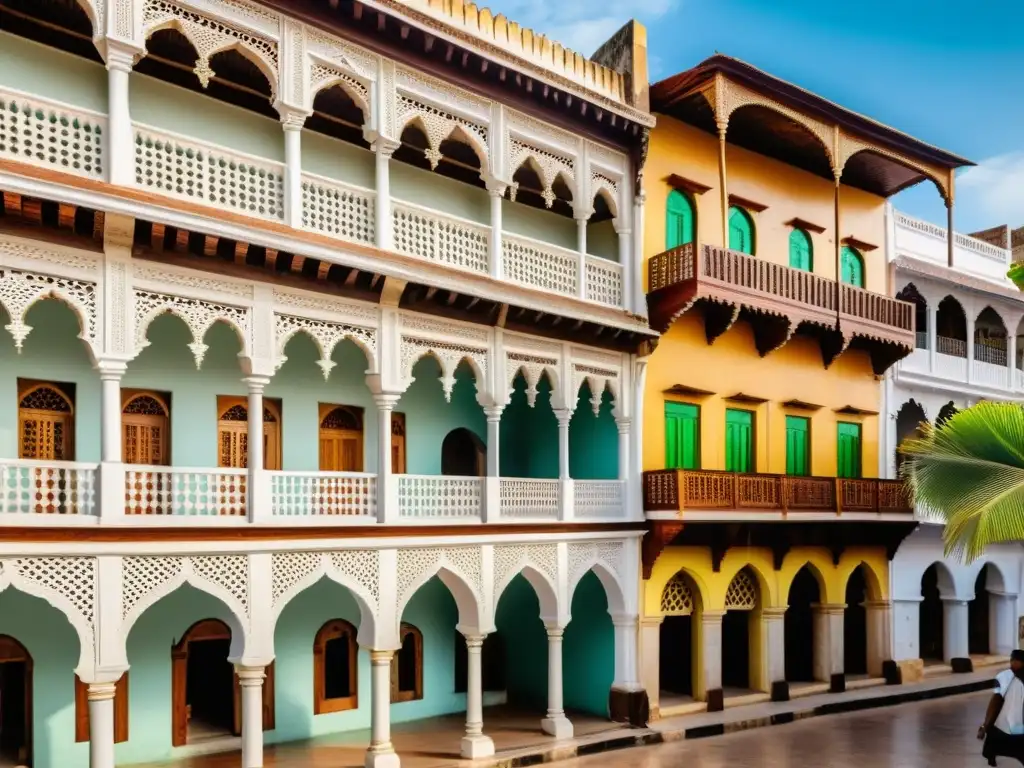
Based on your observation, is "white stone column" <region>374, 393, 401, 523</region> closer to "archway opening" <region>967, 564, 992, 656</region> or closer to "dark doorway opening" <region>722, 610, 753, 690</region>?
"dark doorway opening" <region>722, 610, 753, 690</region>

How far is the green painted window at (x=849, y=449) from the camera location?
21.0 meters

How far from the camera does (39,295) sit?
10547mm

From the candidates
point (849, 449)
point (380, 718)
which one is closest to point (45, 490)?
point (380, 718)

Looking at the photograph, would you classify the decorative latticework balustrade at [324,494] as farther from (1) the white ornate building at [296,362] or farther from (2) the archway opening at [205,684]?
(2) the archway opening at [205,684]

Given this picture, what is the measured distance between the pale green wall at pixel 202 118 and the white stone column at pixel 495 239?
3.23 meters

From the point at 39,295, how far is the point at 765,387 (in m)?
Answer: 13.5

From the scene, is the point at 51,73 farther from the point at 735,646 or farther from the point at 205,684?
the point at 735,646

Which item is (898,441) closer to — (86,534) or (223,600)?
(223,600)

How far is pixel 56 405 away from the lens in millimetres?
12609

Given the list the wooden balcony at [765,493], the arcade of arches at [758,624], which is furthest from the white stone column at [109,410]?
the arcade of arches at [758,624]

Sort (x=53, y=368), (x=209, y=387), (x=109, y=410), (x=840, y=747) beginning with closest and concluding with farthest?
(x=109, y=410) → (x=53, y=368) → (x=209, y=387) → (x=840, y=747)

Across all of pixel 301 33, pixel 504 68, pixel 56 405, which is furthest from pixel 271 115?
pixel 56 405

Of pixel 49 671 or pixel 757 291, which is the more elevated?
pixel 757 291

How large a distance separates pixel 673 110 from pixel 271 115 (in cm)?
742
